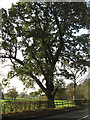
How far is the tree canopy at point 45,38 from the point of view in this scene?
17516 mm

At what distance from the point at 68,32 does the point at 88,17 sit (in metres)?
2.76

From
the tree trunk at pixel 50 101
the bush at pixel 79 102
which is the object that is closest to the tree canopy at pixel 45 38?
the tree trunk at pixel 50 101

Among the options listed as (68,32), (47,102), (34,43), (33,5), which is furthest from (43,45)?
(47,102)

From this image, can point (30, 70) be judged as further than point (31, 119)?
Yes

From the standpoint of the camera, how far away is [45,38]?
18.4 meters

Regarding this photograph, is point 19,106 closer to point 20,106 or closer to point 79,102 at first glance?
point 20,106

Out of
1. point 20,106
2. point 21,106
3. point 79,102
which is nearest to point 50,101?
point 21,106

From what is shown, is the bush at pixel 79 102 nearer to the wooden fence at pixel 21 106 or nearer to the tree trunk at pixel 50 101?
the tree trunk at pixel 50 101

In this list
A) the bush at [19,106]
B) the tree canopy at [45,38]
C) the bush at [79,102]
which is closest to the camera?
the bush at [19,106]

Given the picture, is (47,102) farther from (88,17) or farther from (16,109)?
(88,17)

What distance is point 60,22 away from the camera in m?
19.4

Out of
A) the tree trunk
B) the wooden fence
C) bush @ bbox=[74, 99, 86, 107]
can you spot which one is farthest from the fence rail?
bush @ bbox=[74, 99, 86, 107]

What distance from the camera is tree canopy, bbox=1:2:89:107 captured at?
690 inches

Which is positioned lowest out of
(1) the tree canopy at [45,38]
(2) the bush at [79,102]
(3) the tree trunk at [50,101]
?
(2) the bush at [79,102]
